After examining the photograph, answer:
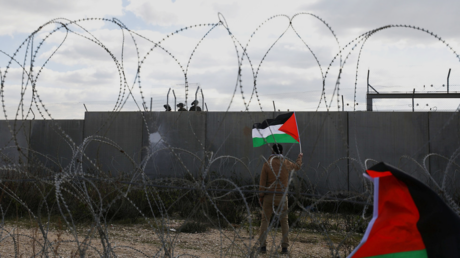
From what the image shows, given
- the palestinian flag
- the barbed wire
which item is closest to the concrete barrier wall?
the barbed wire

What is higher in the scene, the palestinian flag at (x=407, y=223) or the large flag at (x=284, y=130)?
the large flag at (x=284, y=130)

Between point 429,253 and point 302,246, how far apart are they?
181 inches

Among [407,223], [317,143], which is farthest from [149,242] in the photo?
[317,143]

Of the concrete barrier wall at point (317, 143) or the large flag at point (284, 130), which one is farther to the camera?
the concrete barrier wall at point (317, 143)

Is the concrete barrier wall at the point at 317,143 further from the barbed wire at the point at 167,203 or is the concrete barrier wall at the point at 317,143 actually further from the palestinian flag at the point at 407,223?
the palestinian flag at the point at 407,223

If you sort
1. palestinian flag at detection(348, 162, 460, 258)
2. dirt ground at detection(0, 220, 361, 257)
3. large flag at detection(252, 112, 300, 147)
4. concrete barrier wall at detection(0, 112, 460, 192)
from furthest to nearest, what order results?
concrete barrier wall at detection(0, 112, 460, 192)
large flag at detection(252, 112, 300, 147)
dirt ground at detection(0, 220, 361, 257)
palestinian flag at detection(348, 162, 460, 258)

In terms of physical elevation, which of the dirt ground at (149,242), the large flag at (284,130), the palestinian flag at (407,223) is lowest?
the dirt ground at (149,242)

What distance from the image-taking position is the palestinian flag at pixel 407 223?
6.34 ft

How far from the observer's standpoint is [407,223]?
204 centimetres

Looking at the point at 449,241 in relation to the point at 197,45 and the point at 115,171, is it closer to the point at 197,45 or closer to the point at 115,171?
the point at 197,45

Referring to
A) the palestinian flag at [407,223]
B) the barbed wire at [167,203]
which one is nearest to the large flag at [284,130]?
the barbed wire at [167,203]

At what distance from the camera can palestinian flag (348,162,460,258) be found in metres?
1.93

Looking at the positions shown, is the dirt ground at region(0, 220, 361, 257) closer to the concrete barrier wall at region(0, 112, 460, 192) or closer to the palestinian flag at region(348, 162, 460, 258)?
the concrete barrier wall at region(0, 112, 460, 192)

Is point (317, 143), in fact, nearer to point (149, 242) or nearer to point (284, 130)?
point (284, 130)
